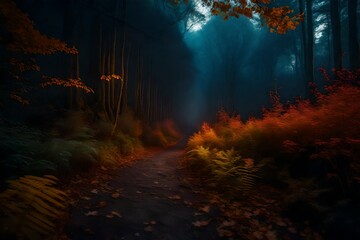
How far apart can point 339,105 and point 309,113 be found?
56.2 inches

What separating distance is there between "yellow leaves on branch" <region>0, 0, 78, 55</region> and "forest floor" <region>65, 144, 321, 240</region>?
13.5ft

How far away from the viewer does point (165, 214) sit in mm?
4637

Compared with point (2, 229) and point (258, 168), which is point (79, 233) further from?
point (258, 168)

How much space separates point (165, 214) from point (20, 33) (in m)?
6.17

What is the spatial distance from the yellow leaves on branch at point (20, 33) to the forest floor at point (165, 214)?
13.5 ft

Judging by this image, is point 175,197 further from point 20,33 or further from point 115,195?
point 20,33

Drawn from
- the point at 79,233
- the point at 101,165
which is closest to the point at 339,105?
the point at 79,233

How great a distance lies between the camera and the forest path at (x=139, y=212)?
3785mm

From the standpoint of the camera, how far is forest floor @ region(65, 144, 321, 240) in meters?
3.87

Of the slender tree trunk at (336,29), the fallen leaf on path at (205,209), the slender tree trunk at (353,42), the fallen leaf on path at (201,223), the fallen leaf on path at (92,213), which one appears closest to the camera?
the fallen leaf on path at (92,213)

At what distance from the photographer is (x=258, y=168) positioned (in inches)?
253

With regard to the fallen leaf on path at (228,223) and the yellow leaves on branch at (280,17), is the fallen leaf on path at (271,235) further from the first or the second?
the yellow leaves on branch at (280,17)

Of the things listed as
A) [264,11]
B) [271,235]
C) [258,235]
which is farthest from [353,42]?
[258,235]

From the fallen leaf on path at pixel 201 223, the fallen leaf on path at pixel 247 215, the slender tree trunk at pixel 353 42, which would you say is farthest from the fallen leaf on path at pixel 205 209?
the slender tree trunk at pixel 353 42
